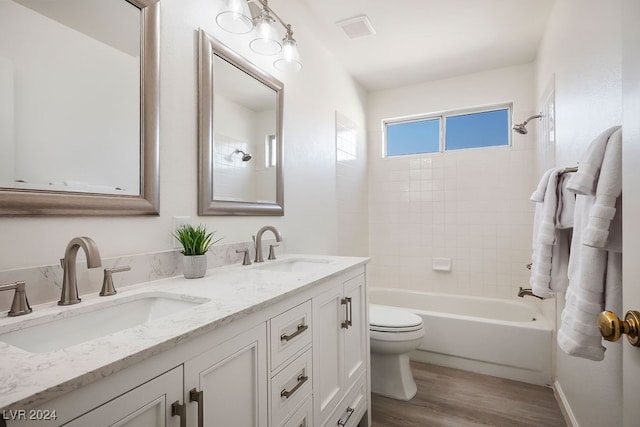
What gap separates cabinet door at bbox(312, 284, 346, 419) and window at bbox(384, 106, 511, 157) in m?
2.38

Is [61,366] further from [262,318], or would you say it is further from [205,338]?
[262,318]

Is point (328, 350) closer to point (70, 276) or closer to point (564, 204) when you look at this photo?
point (70, 276)

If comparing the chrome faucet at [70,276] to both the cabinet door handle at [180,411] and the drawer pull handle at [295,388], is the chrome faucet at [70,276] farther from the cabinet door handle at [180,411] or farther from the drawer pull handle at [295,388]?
the drawer pull handle at [295,388]

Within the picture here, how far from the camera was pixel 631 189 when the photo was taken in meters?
0.59

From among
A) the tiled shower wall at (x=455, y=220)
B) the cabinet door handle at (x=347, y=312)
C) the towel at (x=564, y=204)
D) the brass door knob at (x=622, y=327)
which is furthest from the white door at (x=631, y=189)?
the tiled shower wall at (x=455, y=220)

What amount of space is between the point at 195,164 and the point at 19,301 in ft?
2.52

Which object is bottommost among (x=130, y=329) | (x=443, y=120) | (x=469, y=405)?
(x=469, y=405)

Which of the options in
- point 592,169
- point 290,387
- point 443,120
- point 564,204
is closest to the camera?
point 592,169

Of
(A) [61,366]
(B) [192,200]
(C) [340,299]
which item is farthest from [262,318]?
(B) [192,200]

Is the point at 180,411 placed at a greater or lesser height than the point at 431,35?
lesser

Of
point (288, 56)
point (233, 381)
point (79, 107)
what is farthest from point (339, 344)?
point (288, 56)

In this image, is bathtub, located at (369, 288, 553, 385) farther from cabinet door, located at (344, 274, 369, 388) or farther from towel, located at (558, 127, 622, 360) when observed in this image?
towel, located at (558, 127, 622, 360)

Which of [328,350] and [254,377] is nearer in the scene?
[254,377]

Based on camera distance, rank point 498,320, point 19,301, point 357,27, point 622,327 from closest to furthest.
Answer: point 622,327, point 19,301, point 357,27, point 498,320
